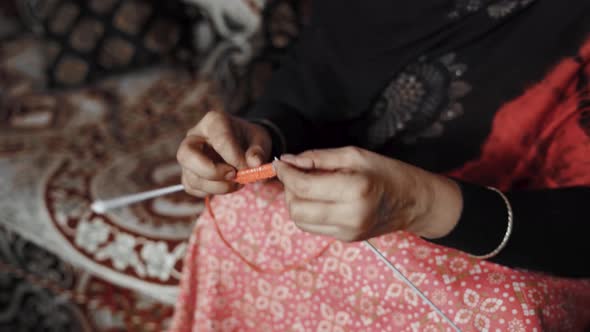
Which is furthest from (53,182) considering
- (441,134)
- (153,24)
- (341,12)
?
(441,134)

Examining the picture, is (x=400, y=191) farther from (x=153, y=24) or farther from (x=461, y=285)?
(x=153, y=24)

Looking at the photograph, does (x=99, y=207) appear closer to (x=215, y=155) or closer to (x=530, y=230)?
(x=215, y=155)

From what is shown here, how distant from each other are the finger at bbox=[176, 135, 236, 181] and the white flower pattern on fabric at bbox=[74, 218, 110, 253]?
478 millimetres

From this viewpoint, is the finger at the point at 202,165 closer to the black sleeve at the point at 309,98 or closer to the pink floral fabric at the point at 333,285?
the pink floral fabric at the point at 333,285

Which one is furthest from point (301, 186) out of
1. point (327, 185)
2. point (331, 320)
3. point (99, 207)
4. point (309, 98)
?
point (99, 207)

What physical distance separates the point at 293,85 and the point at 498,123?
36 centimetres

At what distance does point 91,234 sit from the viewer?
0.94 m

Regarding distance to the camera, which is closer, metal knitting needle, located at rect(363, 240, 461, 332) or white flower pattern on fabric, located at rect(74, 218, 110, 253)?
metal knitting needle, located at rect(363, 240, 461, 332)

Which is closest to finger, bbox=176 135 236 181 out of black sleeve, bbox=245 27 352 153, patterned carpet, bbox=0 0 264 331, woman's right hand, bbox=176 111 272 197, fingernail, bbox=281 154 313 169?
woman's right hand, bbox=176 111 272 197

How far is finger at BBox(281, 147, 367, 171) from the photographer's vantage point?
0.46m

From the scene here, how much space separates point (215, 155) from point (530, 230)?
1.32 ft

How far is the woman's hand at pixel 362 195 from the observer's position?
43cm

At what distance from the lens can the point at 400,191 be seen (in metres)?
0.46

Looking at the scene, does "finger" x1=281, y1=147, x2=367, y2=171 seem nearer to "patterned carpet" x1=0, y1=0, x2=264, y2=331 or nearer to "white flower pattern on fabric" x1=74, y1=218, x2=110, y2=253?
"patterned carpet" x1=0, y1=0, x2=264, y2=331
